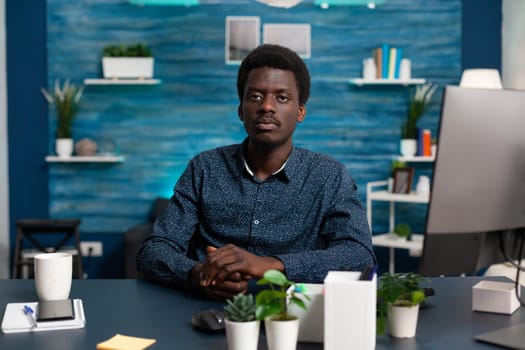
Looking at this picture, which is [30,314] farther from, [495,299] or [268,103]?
[495,299]

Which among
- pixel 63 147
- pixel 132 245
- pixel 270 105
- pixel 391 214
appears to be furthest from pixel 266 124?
pixel 63 147

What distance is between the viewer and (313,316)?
120cm

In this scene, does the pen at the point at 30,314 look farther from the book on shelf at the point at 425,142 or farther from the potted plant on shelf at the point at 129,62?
the book on shelf at the point at 425,142

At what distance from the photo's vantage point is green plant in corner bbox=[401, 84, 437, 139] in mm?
4699

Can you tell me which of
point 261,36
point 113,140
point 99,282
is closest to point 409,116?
point 261,36

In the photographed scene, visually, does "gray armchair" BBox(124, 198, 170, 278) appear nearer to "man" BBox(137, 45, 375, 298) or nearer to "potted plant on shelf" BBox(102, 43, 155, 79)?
"potted plant on shelf" BBox(102, 43, 155, 79)

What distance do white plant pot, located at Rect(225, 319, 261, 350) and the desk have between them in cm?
7

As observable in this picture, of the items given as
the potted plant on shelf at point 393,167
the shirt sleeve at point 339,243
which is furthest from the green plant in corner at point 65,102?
the shirt sleeve at point 339,243

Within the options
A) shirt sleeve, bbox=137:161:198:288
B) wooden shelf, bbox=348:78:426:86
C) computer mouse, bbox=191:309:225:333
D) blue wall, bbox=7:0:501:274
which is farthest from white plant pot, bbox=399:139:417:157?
computer mouse, bbox=191:309:225:333

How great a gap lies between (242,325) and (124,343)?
0.24 m

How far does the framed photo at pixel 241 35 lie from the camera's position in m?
4.76

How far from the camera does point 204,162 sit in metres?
2.01

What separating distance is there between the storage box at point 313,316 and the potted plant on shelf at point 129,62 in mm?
3682

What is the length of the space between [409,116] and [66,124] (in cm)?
247
